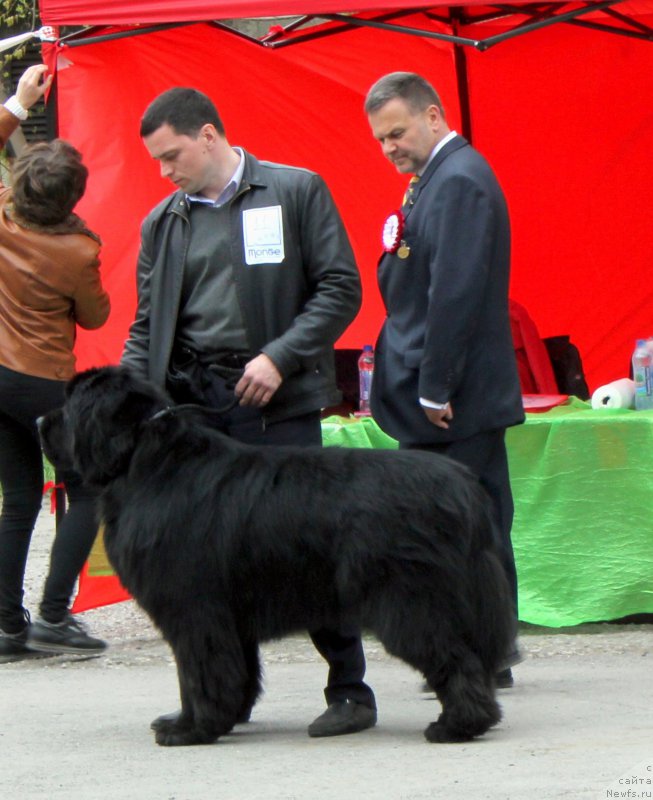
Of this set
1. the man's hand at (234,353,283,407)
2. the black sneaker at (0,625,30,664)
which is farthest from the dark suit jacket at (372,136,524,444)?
the black sneaker at (0,625,30,664)

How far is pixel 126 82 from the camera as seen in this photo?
646cm

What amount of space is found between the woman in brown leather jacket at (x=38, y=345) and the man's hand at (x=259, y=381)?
1.40 metres

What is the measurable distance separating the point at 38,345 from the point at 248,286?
4.52ft

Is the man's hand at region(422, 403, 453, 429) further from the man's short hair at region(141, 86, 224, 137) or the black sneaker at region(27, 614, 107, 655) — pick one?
the black sneaker at region(27, 614, 107, 655)

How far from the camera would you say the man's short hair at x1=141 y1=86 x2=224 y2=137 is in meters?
4.06

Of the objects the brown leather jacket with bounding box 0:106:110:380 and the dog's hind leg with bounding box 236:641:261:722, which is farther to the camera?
the brown leather jacket with bounding box 0:106:110:380

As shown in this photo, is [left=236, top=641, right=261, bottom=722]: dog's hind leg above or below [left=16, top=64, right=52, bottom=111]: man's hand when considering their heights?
below

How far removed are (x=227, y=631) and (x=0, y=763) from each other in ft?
2.39

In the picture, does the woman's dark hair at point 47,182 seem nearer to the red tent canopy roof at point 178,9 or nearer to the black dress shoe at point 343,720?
the red tent canopy roof at point 178,9

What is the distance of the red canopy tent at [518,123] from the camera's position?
7.24 meters

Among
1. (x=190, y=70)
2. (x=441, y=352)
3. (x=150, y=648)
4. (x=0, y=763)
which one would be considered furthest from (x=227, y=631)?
(x=190, y=70)

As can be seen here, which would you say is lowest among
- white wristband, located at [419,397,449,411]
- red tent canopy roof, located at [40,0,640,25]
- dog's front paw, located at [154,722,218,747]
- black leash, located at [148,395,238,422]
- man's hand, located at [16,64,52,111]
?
dog's front paw, located at [154,722,218,747]

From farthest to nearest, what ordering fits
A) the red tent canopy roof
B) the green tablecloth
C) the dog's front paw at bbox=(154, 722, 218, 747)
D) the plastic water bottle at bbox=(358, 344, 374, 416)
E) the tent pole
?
1. the tent pole
2. the plastic water bottle at bbox=(358, 344, 374, 416)
3. the red tent canopy roof
4. the green tablecloth
5. the dog's front paw at bbox=(154, 722, 218, 747)

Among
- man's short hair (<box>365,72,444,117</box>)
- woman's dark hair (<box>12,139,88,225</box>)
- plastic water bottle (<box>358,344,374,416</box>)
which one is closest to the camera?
man's short hair (<box>365,72,444,117</box>)
